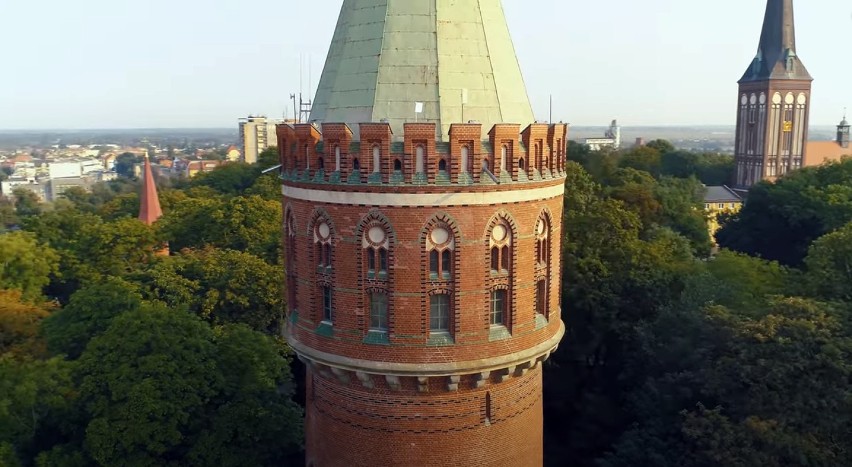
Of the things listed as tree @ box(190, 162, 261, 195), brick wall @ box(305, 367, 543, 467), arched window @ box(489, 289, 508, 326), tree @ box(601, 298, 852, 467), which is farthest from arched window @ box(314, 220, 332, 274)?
tree @ box(190, 162, 261, 195)

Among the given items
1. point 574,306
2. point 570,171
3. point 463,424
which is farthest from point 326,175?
point 570,171

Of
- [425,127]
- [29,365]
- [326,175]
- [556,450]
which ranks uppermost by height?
[425,127]

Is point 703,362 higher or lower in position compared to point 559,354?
higher

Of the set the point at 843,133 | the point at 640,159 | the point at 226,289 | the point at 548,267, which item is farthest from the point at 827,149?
the point at 548,267

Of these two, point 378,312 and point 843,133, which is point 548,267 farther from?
point 843,133

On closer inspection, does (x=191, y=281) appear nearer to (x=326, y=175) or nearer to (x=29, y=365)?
(x=29, y=365)
